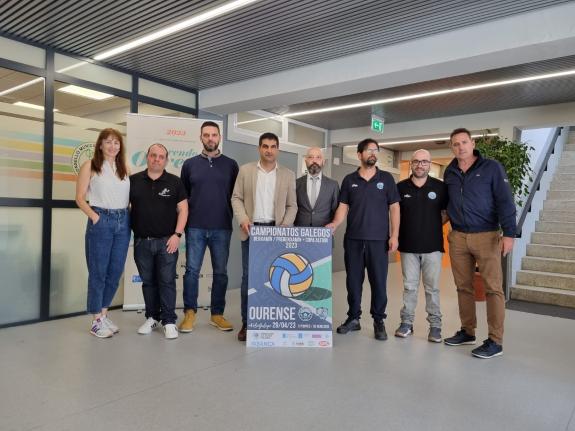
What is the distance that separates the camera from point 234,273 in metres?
5.89

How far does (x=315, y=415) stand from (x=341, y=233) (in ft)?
19.4

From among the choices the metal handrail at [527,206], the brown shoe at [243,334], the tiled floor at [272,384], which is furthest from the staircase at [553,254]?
the brown shoe at [243,334]

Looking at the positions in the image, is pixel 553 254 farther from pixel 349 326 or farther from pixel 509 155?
pixel 349 326

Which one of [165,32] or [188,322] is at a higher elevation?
[165,32]

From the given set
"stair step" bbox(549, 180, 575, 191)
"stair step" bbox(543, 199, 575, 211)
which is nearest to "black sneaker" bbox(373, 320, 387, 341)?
"stair step" bbox(543, 199, 575, 211)

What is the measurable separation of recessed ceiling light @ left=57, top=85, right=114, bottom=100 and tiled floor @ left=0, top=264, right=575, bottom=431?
225 cm

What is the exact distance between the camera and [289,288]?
3.29 m

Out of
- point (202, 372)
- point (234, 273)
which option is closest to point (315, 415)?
point (202, 372)

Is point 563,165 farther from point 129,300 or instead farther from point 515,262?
point 129,300

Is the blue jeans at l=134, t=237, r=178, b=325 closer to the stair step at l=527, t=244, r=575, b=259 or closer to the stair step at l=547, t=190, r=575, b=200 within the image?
the stair step at l=527, t=244, r=575, b=259

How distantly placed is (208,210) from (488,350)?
2437 mm

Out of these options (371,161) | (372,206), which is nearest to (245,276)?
(372,206)

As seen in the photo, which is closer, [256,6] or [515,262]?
[256,6]

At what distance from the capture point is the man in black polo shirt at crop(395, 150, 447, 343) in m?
3.42
